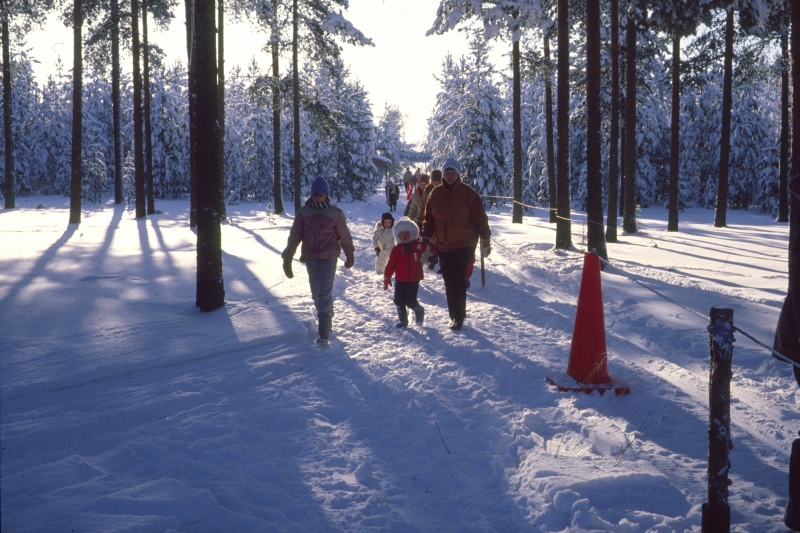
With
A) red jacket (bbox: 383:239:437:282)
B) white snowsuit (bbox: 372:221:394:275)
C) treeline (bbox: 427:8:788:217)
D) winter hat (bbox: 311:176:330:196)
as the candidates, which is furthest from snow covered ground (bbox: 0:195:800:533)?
treeline (bbox: 427:8:788:217)

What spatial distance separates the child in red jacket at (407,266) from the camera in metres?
8.03

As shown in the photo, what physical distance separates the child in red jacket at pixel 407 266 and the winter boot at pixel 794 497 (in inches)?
204

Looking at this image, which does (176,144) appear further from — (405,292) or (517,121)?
(405,292)

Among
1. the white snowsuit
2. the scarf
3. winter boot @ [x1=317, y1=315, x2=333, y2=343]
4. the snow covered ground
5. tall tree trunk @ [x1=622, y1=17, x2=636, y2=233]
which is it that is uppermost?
tall tree trunk @ [x1=622, y1=17, x2=636, y2=233]

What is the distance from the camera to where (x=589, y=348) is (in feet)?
18.3

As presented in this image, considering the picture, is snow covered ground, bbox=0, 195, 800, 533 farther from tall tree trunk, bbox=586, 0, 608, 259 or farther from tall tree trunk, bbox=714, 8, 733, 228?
tall tree trunk, bbox=714, 8, 733, 228

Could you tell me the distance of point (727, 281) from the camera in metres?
10.3

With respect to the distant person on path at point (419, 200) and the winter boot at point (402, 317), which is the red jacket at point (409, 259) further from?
the distant person on path at point (419, 200)

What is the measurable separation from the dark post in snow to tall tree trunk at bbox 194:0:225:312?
6.73 m

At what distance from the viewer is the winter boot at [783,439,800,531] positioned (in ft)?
10.2

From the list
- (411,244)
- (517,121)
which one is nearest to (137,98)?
(517,121)

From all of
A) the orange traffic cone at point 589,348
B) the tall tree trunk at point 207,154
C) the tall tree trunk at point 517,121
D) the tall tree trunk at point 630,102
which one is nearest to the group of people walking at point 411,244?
the tall tree trunk at point 207,154

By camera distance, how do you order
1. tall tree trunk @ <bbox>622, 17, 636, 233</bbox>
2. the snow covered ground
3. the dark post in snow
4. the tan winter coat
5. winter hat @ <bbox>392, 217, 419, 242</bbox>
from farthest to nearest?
tall tree trunk @ <bbox>622, 17, 636, 233</bbox>
winter hat @ <bbox>392, 217, 419, 242</bbox>
the tan winter coat
the snow covered ground
the dark post in snow

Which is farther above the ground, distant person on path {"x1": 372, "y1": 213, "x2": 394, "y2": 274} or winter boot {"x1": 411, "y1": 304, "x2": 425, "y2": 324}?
distant person on path {"x1": 372, "y1": 213, "x2": 394, "y2": 274}
